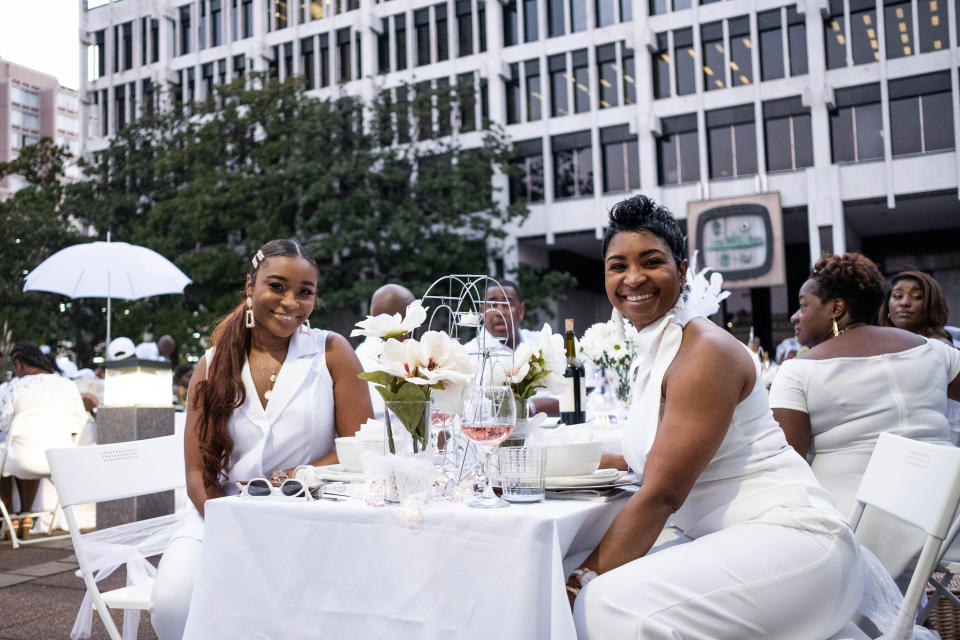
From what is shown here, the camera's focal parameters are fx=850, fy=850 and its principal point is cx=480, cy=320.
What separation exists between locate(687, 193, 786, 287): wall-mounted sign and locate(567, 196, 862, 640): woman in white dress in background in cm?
2193

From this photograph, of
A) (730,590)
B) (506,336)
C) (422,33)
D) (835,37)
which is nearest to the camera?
(730,590)

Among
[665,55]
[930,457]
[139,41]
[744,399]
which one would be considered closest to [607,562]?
[744,399]

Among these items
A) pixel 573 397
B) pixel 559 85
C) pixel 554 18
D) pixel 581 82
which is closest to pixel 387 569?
pixel 573 397

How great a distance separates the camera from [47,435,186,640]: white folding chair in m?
2.91

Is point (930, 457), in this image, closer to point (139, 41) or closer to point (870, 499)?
point (870, 499)

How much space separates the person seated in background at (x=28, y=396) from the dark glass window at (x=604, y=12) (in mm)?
22691

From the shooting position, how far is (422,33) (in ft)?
96.3

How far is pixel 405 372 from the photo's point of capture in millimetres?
2244

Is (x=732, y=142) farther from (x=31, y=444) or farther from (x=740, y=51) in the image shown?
(x=31, y=444)

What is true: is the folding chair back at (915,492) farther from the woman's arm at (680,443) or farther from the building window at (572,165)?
the building window at (572,165)

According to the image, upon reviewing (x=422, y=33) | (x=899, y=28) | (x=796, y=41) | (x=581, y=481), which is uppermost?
(x=422, y=33)

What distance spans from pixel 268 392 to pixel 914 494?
2.23 metres

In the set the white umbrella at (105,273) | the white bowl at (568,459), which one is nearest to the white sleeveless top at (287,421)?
the white bowl at (568,459)

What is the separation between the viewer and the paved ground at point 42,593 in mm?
4578
